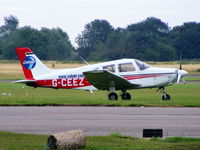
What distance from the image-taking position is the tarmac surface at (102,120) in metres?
16.6

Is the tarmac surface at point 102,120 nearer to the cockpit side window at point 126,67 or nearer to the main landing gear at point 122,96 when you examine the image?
the main landing gear at point 122,96

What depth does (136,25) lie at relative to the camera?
337ft

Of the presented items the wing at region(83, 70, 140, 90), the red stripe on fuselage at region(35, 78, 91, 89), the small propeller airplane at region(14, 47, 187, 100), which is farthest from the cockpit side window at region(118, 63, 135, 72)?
the red stripe on fuselage at region(35, 78, 91, 89)

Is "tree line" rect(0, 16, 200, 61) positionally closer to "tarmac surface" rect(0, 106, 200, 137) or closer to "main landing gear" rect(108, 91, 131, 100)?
"main landing gear" rect(108, 91, 131, 100)

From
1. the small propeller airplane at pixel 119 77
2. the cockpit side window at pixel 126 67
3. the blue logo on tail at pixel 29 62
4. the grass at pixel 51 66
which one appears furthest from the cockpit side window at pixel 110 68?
the grass at pixel 51 66

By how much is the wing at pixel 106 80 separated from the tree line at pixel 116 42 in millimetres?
55357

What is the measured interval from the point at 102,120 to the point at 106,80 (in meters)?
10.8

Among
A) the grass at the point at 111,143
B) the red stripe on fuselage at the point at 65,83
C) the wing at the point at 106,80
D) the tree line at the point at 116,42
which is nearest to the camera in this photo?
the grass at the point at 111,143

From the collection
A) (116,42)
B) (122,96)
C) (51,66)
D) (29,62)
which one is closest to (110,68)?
(122,96)

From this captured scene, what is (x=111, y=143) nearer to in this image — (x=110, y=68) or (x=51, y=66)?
(x=110, y=68)

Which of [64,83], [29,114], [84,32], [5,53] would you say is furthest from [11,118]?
[84,32]

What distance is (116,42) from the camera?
96.2 m

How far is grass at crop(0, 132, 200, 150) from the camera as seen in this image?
43.0 feet

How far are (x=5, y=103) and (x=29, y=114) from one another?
5.27 meters
